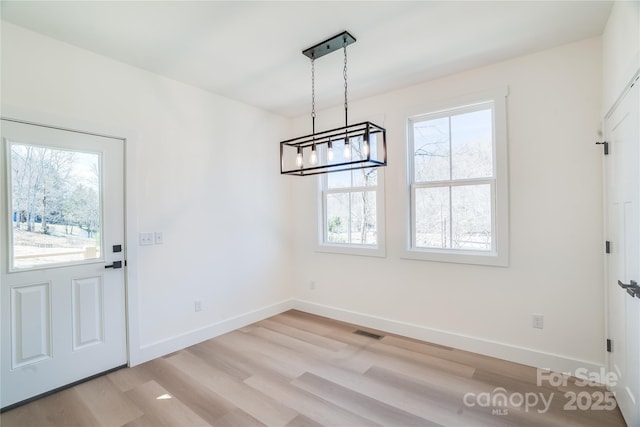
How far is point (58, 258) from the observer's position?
2.52 metres

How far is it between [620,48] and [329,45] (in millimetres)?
1987

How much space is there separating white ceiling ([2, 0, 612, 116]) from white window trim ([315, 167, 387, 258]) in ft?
4.25

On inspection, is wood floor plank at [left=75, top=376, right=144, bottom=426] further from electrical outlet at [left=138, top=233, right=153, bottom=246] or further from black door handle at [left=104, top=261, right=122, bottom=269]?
electrical outlet at [left=138, top=233, right=153, bottom=246]

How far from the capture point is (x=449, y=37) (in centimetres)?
249

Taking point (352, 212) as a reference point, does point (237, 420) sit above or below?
below

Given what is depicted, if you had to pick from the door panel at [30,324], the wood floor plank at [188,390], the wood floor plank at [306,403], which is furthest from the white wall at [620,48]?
the door panel at [30,324]

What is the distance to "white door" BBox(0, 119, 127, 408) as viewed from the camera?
2279 mm

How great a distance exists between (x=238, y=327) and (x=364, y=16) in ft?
11.6

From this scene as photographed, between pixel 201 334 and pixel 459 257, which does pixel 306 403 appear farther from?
pixel 459 257

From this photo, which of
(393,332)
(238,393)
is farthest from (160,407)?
(393,332)

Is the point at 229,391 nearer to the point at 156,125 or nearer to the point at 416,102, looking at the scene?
the point at 156,125

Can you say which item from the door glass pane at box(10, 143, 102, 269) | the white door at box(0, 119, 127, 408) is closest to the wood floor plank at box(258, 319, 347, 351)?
the white door at box(0, 119, 127, 408)

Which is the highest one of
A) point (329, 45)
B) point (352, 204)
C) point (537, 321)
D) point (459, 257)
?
point (329, 45)

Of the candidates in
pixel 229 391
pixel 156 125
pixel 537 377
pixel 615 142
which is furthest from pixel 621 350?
pixel 156 125
